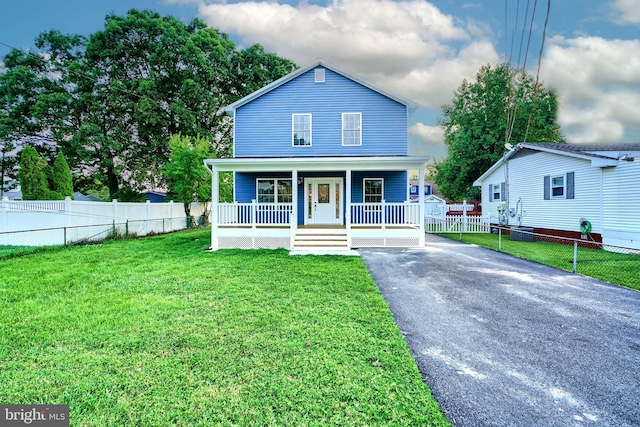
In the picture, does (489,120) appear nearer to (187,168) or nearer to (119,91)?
(187,168)

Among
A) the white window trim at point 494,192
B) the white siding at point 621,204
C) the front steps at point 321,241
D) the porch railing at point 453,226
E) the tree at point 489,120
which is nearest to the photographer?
the front steps at point 321,241

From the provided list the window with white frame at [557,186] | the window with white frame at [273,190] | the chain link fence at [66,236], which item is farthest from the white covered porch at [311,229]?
the window with white frame at [557,186]

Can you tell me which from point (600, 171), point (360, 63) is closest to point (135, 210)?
point (360, 63)

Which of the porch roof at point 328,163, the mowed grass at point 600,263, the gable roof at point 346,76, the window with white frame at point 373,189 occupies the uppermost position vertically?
the gable roof at point 346,76

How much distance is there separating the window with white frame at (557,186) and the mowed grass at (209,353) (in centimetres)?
1215

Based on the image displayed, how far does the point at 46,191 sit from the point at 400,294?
1675 cm

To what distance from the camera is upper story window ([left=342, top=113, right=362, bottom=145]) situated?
43.2 ft

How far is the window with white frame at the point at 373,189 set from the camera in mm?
13133

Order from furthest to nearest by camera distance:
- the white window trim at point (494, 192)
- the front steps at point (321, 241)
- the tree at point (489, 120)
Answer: the tree at point (489, 120) < the white window trim at point (494, 192) < the front steps at point (321, 241)

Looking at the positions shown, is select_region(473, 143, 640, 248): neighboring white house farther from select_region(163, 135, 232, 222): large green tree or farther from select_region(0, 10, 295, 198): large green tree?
select_region(0, 10, 295, 198): large green tree

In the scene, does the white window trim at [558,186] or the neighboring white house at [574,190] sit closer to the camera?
the neighboring white house at [574,190]

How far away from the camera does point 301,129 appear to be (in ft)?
43.8

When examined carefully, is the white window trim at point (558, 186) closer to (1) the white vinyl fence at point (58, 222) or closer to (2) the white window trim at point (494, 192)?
(2) the white window trim at point (494, 192)

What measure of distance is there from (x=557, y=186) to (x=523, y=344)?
42.9 feet
